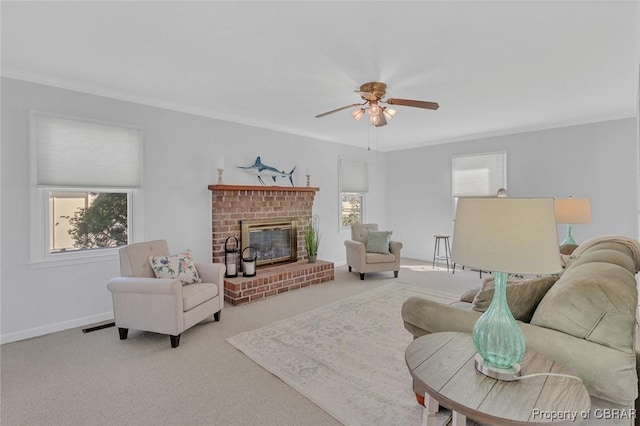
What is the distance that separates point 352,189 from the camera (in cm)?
656

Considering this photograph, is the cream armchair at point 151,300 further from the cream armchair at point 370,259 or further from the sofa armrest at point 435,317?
the cream armchair at point 370,259

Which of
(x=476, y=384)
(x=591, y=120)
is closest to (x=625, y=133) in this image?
(x=591, y=120)

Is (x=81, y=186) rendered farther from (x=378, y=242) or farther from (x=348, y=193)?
(x=348, y=193)

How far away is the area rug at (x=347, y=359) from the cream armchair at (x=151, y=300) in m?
0.49

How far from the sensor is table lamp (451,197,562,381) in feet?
3.63

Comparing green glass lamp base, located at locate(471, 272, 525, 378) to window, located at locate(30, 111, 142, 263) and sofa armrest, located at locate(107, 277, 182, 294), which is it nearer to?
A: sofa armrest, located at locate(107, 277, 182, 294)

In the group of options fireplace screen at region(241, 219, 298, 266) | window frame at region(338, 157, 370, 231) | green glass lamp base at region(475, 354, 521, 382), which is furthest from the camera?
window frame at region(338, 157, 370, 231)

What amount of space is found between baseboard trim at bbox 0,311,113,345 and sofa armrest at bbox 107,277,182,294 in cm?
84

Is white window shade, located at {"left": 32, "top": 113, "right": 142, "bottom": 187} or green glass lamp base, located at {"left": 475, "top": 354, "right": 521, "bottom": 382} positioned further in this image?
white window shade, located at {"left": 32, "top": 113, "right": 142, "bottom": 187}

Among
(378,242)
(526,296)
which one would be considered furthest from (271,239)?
(526,296)

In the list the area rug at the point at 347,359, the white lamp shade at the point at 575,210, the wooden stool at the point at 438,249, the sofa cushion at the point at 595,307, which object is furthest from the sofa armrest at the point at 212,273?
the wooden stool at the point at 438,249

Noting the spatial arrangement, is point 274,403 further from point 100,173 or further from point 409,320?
point 100,173

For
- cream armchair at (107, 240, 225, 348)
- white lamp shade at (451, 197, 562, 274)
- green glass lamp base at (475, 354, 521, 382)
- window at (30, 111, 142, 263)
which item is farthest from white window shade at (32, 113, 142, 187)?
green glass lamp base at (475, 354, 521, 382)

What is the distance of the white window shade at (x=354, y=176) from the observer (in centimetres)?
641
